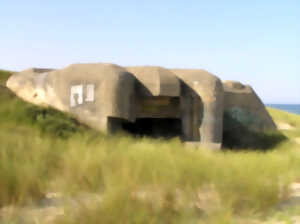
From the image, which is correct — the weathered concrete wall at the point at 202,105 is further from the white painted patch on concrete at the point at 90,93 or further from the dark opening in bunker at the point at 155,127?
the white painted patch on concrete at the point at 90,93

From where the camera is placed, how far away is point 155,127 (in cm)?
1043

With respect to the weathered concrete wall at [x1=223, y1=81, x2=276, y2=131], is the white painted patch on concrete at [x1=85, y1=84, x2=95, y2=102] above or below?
above

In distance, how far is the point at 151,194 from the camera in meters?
2.92

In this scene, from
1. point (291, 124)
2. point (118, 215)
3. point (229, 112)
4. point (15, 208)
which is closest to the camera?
point (118, 215)

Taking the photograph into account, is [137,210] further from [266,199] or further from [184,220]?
[266,199]

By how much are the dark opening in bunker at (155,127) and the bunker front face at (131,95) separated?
0.13 feet

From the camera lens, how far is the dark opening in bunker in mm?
10016

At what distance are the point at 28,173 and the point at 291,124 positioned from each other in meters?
17.3

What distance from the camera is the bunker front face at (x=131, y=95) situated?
7907 mm

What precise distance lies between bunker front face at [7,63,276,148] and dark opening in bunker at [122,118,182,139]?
0.13 feet

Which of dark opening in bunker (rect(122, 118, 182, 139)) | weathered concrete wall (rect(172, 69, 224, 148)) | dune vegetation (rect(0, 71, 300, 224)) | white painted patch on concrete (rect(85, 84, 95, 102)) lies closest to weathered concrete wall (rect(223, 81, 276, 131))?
dark opening in bunker (rect(122, 118, 182, 139))

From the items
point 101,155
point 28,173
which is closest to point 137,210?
point 28,173

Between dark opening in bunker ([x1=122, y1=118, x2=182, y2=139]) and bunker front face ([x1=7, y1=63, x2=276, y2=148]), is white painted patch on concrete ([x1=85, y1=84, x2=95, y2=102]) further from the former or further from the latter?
dark opening in bunker ([x1=122, y1=118, x2=182, y2=139])

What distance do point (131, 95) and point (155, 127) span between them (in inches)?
91.2
